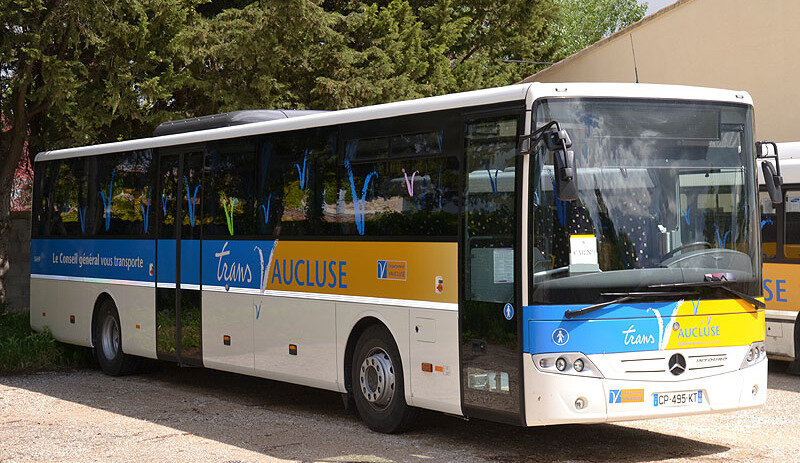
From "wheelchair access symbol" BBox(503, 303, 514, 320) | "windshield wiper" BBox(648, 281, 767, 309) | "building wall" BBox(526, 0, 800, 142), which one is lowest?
"wheelchair access symbol" BBox(503, 303, 514, 320)

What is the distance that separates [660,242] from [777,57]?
604 inches

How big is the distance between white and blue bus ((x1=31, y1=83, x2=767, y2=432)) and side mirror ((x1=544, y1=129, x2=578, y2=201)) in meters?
0.01

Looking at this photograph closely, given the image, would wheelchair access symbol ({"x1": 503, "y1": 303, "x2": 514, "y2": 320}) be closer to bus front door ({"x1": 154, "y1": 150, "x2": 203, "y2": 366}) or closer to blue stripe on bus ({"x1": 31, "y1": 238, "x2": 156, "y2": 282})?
bus front door ({"x1": 154, "y1": 150, "x2": 203, "y2": 366})

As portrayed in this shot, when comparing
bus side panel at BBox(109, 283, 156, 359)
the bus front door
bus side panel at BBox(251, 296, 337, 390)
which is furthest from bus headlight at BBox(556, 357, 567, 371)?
bus side panel at BBox(109, 283, 156, 359)

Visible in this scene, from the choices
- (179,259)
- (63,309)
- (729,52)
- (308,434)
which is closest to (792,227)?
(308,434)

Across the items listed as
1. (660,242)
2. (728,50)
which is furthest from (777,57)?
(660,242)

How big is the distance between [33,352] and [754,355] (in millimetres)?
10265

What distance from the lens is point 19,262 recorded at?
21.9m

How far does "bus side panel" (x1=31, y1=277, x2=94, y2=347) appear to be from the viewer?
16109 millimetres

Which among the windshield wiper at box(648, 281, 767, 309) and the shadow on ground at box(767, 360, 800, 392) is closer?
the windshield wiper at box(648, 281, 767, 309)

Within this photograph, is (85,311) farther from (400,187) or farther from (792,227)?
(792,227)

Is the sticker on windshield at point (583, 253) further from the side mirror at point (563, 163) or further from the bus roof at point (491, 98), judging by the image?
the bus roof at point (491, 98)

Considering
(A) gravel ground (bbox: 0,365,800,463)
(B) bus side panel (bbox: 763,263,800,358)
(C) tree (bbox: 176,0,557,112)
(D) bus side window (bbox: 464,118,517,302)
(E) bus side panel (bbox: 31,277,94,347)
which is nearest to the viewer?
(D) bus side window (bbox: 464,118,517,302)

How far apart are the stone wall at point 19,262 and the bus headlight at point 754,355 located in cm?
1533
